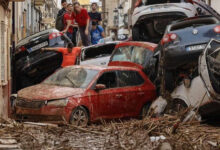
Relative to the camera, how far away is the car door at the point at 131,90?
14078 millimetres

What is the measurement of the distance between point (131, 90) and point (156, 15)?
3883 mm

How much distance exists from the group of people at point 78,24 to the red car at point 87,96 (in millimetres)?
5073

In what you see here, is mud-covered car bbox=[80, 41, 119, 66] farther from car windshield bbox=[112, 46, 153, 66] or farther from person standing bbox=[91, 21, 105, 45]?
person standing bbox=[91, 21, 105, 45]

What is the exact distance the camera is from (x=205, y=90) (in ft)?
38.2

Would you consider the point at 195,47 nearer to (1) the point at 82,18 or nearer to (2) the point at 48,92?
(2) the point at 48,92

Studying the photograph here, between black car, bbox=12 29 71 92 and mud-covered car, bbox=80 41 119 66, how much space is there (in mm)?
637

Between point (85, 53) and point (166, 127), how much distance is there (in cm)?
803

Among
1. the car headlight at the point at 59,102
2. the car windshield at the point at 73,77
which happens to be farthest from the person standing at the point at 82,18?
the car headlight at the point at 59,102

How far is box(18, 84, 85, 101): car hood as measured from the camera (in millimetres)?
12703

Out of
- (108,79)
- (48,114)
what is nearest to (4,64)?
(108,79)

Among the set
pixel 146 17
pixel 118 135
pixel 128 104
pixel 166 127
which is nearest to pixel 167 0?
pixel 146 17

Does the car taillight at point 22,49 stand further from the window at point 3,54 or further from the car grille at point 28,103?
the car grille at point 28,103

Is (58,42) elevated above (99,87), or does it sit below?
above

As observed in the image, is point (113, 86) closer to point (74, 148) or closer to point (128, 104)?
point (128, 104)
